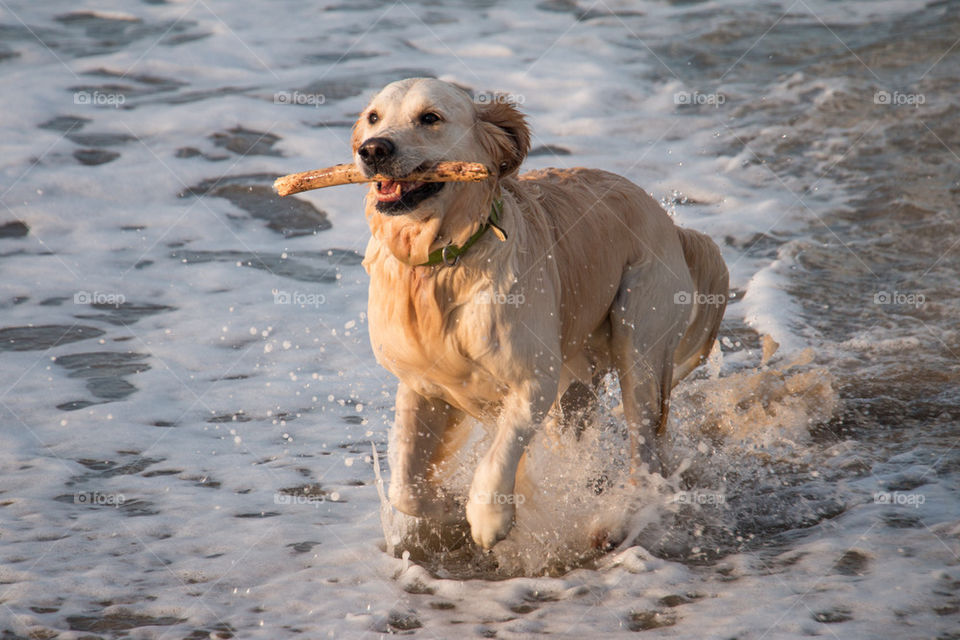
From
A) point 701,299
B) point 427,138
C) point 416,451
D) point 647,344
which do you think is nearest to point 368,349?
point 701,299

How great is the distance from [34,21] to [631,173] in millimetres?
8290

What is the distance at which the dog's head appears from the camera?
12.7ft

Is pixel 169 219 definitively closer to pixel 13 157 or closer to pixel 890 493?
pixel 13 157

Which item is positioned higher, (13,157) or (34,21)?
(34,21)

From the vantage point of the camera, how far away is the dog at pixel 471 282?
13.1ft

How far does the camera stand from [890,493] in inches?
201

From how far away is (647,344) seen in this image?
16.8 feet

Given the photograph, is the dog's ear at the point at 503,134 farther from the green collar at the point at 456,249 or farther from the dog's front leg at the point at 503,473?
the dog's front leg at the point at 503,473

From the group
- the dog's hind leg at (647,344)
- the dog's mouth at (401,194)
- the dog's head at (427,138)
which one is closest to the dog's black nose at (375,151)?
the dog's head at (427,138)

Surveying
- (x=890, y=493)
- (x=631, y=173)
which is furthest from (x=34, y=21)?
(x=890, y=493)

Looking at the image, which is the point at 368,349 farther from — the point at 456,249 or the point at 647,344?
the point at 456,249

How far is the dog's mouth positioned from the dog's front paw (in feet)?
4.01

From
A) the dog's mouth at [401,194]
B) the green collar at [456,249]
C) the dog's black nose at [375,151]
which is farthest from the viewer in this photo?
the green collar at [456,249]

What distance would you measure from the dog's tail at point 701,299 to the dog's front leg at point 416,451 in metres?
1.71
